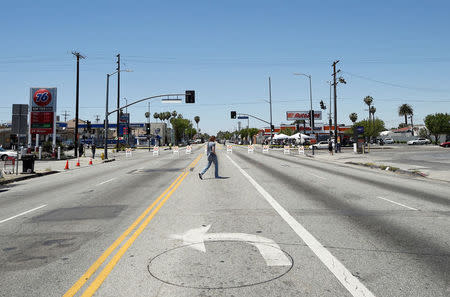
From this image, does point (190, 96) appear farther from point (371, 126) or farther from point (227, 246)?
point (371, 126)

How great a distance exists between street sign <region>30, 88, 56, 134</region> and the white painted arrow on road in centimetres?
3379

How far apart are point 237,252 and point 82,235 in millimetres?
2937

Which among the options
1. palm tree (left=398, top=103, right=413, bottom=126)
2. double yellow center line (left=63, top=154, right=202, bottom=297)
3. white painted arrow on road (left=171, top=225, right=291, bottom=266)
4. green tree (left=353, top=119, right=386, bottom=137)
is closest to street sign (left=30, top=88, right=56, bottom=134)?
double yellow center line (left=63, top=154, right=202, bottom=297)

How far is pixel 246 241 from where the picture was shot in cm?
520

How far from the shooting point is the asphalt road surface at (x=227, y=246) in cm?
364

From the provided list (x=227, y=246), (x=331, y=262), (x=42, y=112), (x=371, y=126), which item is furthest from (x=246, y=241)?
(x=371, y=126)

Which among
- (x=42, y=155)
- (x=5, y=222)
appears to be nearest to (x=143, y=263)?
(x=5, y=222)

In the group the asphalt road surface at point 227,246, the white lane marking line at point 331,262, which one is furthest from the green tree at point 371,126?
the white lane marking line at point 331,262

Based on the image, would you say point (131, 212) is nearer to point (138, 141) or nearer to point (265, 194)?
point (265, 194)

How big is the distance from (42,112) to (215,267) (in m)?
36.2

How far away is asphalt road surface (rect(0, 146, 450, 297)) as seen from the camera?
11.9 feet

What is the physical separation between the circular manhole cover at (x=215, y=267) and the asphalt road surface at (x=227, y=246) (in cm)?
1

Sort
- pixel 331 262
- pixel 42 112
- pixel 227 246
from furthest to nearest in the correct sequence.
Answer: pixel 42 112, pixel 227 246, pixel 331 262

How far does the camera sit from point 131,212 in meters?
7.68
